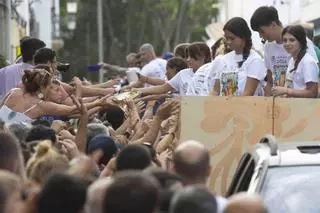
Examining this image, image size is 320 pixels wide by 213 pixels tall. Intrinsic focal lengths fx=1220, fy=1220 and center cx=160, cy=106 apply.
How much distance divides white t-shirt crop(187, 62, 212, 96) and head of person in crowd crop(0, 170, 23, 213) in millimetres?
6715

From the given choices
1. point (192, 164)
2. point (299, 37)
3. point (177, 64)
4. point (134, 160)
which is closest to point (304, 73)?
point (299, 37)

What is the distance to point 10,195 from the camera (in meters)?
5.95

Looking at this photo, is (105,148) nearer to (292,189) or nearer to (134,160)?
(292,189)

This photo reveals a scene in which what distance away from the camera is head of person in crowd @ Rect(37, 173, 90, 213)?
19.5 ft

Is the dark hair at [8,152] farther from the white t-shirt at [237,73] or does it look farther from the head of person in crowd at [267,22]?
the head of person in crowd at [267,22]

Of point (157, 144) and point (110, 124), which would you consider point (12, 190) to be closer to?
point (157, 144)

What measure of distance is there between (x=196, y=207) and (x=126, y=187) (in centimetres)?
36

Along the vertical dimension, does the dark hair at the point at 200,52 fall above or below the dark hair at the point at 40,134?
above

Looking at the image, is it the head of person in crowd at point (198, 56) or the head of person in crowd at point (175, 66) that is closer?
the head of person in crowd at point (198, 56)

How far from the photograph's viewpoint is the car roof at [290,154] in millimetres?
8234

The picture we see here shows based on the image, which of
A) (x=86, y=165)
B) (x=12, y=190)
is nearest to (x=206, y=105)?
(x=86, y=165)

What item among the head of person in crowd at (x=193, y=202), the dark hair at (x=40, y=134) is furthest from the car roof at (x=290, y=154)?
the head of person in crowd at (x=193, y=202)

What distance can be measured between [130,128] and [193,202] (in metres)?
6.86

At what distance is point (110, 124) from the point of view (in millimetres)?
14398
